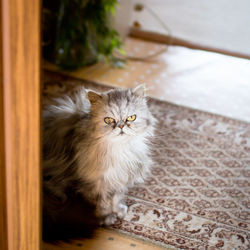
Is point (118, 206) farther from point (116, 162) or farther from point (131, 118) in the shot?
point (131, 118)

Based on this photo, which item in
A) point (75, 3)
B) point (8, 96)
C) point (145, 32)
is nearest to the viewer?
point (8, 96)

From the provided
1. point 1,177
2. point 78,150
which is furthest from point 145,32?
point 1,177

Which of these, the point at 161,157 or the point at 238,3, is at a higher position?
the point at 238,3

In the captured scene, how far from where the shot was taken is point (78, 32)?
283 centimetres

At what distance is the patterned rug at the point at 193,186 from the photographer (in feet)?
5.56

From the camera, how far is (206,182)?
2.02 metres

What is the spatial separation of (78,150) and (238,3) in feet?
11.8

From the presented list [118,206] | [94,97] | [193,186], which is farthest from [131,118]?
[193,186]

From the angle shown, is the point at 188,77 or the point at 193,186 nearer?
the point at 193,186

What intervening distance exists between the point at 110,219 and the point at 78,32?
5.21 ft

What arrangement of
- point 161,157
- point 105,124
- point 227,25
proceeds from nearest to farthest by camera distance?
1. point 105,124
2. point 161,157
3. point 227,25

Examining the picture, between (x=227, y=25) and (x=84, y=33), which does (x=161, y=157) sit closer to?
(x=84, y=33)

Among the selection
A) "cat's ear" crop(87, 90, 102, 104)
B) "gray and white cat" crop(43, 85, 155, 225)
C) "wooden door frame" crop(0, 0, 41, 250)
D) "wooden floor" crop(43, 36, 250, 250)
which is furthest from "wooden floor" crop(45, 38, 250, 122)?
"wooden door frame" crop(0, 0, 41, 250)

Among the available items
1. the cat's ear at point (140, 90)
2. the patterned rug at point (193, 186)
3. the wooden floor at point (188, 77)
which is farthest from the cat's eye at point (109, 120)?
the wooden floor at point (188, 77)
